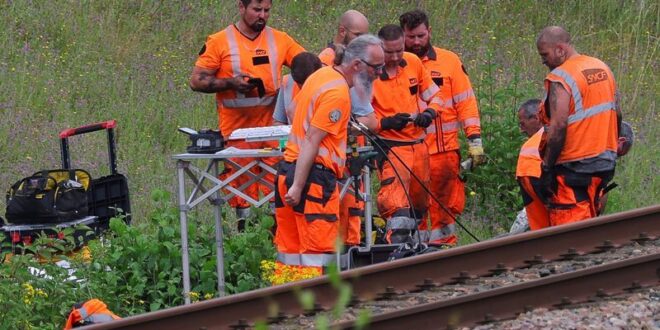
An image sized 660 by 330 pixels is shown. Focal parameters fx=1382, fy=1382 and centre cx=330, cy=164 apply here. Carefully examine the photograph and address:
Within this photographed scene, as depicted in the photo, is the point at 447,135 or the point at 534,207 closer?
the point at 534,207

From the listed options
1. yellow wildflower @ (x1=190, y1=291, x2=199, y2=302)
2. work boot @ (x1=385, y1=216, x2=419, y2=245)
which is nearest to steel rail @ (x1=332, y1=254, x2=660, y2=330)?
yellow wildflower @ (x1=190, y1=291, x2=199, y2=302)

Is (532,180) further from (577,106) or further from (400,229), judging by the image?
Answer: (400,229)

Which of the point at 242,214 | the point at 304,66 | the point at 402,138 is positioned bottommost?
the point at 242,214

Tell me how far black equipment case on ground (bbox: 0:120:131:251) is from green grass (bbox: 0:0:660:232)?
1.36 meters

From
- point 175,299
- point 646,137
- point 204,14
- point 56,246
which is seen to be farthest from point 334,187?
point 204,14

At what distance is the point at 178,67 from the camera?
15.1m

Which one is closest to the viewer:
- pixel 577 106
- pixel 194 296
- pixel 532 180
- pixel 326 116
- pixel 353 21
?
pixel 326 116

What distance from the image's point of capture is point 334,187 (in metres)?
8.42

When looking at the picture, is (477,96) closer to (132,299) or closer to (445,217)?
(445,217)

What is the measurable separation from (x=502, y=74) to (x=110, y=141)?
18.7 ft

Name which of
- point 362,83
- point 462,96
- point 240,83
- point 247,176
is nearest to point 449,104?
point 462,96

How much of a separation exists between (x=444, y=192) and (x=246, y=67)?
1.96 m

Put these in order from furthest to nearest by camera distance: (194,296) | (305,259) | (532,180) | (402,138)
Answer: (402,138) → (532,180) → (194,296) → (305,259)

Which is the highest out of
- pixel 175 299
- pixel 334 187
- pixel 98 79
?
pixel 98 79
